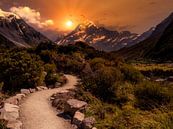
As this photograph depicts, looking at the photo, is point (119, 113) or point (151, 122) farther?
point (119, 113)

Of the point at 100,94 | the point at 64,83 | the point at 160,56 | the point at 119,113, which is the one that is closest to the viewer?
the point at 119,113

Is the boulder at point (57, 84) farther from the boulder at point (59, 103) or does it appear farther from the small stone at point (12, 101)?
the small stone at point (12, 101)

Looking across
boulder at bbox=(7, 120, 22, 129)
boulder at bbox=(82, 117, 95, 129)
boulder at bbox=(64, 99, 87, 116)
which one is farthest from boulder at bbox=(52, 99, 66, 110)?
boulder at bbox=(7, 120, 22, 129)

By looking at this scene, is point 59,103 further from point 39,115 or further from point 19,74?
point 19,74

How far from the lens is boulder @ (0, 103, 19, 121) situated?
1453cm

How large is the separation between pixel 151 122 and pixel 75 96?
8.59 meters

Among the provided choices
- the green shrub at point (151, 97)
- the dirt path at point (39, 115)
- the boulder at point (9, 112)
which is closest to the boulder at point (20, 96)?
the dirt path at point (39, 115)

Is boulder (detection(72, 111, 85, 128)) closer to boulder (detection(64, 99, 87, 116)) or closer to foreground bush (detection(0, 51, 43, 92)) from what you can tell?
boulder (detection(64, 99, 87, 116))

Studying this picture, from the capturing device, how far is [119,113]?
15.7 meters

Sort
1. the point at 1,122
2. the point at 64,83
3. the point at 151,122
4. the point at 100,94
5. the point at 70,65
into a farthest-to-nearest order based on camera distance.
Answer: the point at 70,65
the point at 64,83
the point at 100,94
the point at 1,122
the point at 151,122

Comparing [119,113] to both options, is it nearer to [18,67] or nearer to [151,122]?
[151,122]

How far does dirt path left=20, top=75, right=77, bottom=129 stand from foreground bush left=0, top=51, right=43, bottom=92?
20.7ft

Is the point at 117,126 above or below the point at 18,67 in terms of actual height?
below

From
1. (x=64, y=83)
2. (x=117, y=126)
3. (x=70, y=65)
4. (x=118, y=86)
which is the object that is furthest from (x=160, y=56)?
(x=117, y=126)
